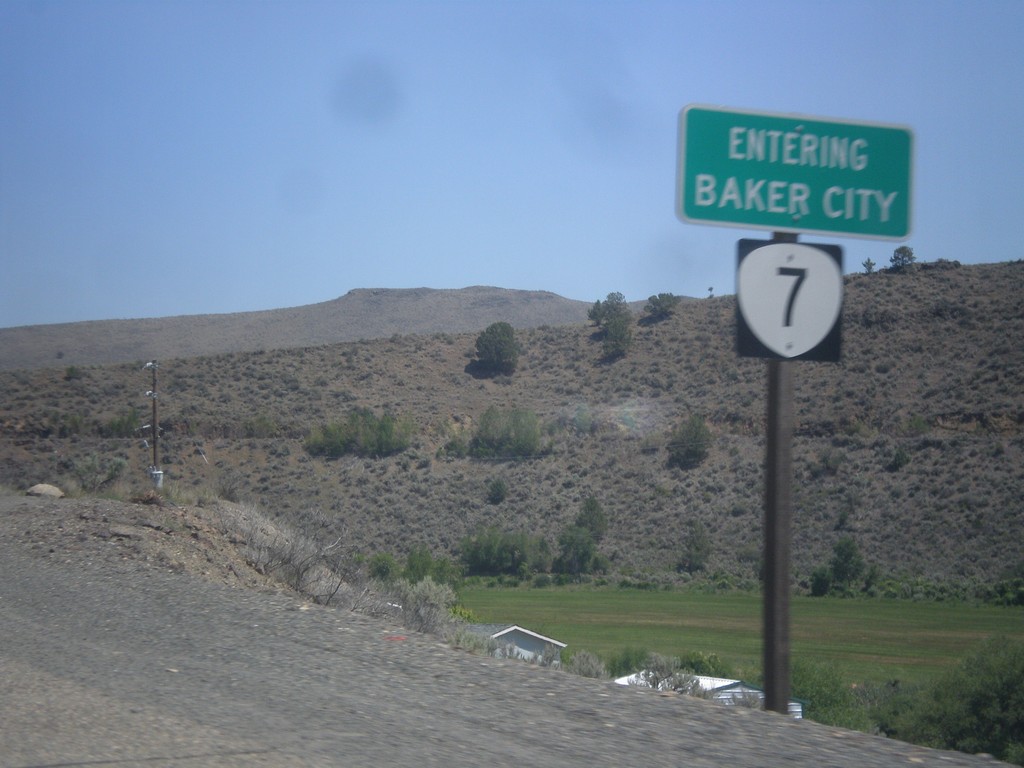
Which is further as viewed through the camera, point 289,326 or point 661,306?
point 289,326

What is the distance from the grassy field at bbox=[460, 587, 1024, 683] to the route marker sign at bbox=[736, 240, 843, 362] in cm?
1608

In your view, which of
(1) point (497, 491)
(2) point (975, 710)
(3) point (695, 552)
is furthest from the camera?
(1) point (497, 491)

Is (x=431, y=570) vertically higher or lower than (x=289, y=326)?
lower

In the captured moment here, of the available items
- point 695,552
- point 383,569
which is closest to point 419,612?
point 383,569

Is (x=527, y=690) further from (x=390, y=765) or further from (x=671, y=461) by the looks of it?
(x=671, y=461)

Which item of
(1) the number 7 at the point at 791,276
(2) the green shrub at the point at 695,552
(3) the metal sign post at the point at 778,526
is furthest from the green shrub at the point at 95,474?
(1) the number 7 at the point at 791,276

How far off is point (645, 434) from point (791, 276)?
146 feet

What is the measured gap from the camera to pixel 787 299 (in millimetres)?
5641

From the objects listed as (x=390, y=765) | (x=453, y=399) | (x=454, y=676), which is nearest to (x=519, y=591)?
(x=453, y=399)

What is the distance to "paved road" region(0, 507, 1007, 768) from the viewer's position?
17.3 feet

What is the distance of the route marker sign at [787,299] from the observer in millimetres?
5582

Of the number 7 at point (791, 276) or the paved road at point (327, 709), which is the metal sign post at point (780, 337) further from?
the paved road at point (327, 709)

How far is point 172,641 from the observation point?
8.68 metres

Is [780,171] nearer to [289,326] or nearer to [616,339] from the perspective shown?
[616,339]
